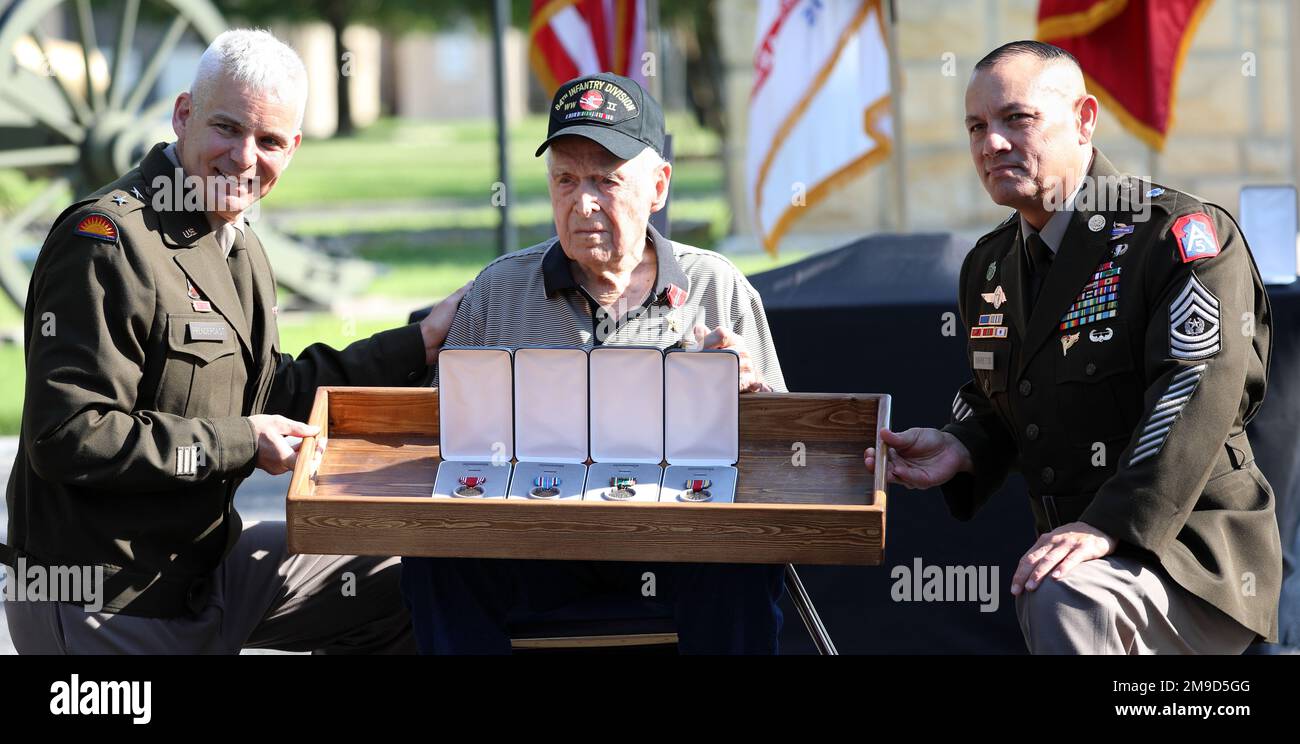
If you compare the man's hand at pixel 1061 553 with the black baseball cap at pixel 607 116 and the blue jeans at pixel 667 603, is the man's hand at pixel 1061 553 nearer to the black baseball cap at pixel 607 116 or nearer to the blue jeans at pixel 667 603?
the blue jeans at pixel 667 603

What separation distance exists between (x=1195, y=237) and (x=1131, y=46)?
4331 millimetres

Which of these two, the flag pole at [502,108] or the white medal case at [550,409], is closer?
the white medal case at [550,409]

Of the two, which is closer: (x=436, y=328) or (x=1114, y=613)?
(x=1114, y=613)

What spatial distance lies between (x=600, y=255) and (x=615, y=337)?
19cm

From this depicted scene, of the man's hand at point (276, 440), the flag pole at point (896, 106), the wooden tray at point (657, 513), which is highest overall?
the flag pole at point (896, 106)

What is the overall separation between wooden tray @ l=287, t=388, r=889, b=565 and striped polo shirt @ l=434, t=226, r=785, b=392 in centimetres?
36

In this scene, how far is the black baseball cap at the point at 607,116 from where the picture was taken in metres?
3.37

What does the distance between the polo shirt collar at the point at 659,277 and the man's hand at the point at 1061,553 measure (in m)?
1.02

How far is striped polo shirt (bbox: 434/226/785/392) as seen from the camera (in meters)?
3.53

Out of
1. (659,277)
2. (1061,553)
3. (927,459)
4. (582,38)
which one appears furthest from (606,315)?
(582,38)

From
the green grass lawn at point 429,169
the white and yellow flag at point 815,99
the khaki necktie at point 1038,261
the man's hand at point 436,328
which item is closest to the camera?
the khaki necktie at point 1038,261

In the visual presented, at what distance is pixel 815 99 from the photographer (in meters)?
7.82

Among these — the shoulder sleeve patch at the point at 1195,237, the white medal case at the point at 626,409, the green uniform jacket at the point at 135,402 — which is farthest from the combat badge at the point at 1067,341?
the green uniform jacket at the point at 135,402

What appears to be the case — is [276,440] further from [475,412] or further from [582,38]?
[582,38]
